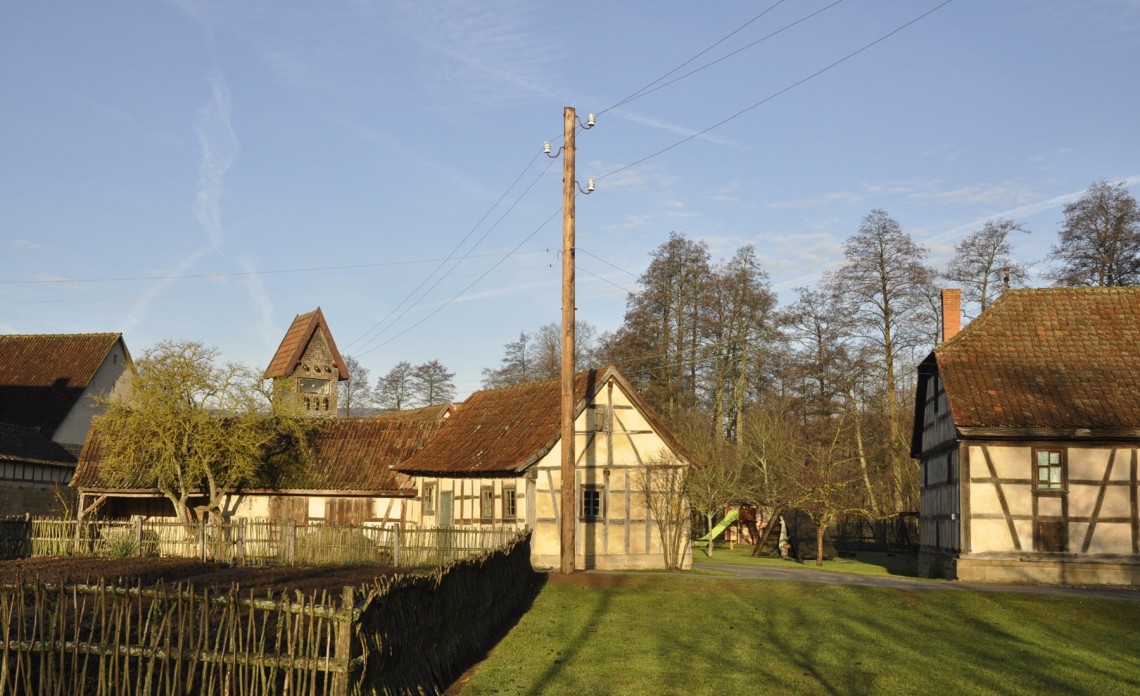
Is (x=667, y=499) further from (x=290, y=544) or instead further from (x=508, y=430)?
(x=290, y=544)

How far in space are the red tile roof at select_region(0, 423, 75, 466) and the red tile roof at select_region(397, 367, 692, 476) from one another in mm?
15204

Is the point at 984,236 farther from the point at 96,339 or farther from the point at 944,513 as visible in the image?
the point at 96,339

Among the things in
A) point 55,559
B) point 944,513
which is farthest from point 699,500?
point 55,559

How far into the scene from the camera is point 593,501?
3244 centimetres

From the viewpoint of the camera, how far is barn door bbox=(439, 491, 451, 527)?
116 feet

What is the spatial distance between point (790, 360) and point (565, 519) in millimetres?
32135

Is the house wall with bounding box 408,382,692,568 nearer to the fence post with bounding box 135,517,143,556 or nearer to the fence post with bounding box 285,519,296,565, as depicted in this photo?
the fence post with bounding box 285,519,296,565

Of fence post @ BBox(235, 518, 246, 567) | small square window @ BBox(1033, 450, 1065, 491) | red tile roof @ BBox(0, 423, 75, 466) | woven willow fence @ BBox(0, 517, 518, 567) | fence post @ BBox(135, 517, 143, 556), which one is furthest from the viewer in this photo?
red tile roof @ BBox(0, 423, 75, 466)

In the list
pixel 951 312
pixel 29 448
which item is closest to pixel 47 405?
pixel 29 448

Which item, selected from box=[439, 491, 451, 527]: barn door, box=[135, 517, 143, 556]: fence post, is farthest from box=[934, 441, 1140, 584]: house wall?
box=[135, 517, 143, 556]: fence post

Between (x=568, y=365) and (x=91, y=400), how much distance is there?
33.8 metres

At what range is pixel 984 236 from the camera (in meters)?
50.7

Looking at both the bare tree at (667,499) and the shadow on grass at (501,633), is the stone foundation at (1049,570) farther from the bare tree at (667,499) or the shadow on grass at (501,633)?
the shadow on grass at (501,633)

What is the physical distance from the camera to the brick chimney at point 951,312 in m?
34.2
